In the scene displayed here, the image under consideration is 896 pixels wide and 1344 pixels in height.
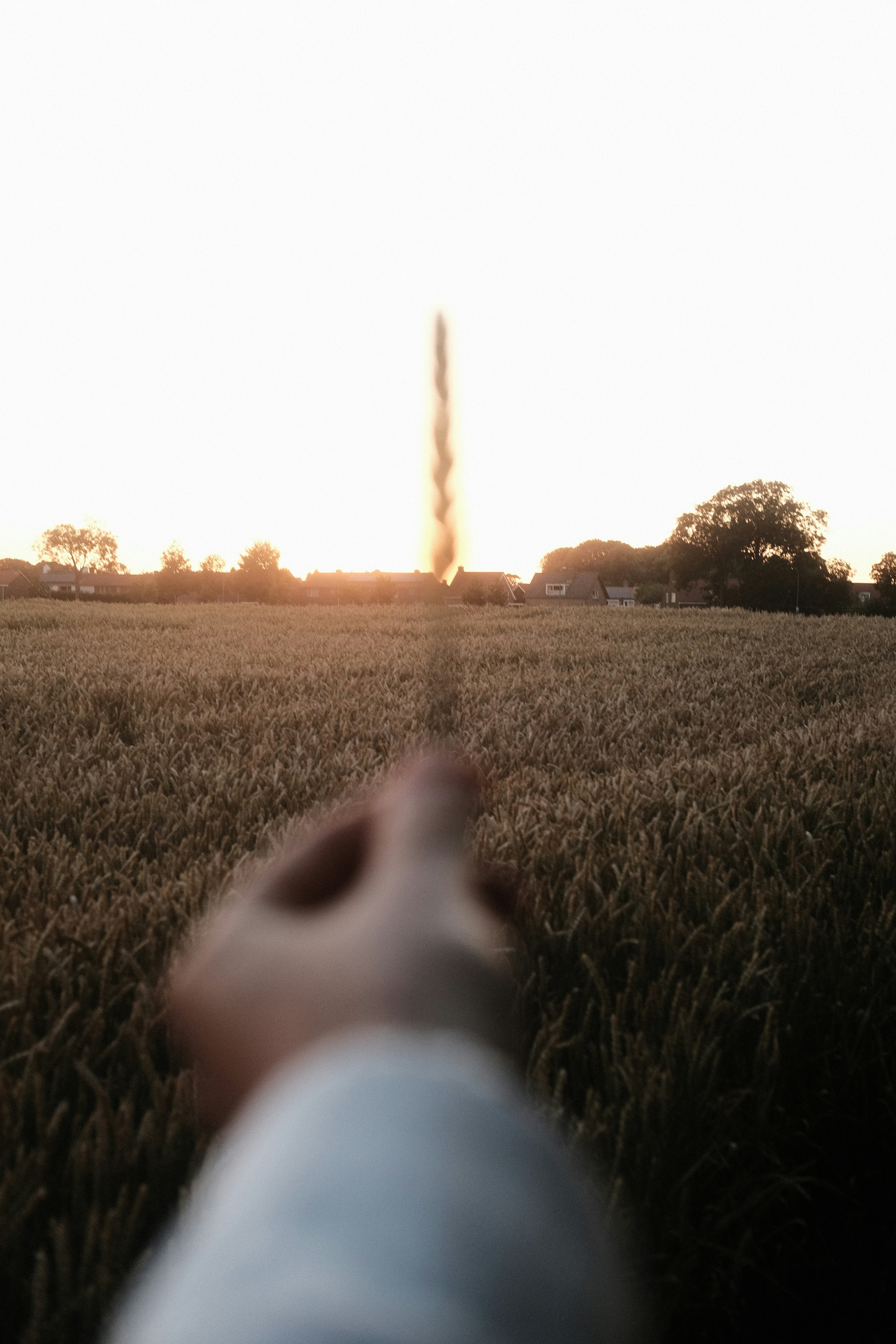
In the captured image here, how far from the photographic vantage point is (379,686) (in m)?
4.54

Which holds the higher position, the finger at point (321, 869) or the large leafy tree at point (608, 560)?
the large leafy tree at point (608, 560)

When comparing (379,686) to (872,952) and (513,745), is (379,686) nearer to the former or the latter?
(513,745)

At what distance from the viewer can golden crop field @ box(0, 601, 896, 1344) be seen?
2.80 ft

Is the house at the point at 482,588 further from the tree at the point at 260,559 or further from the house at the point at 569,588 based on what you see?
the house at the point at 569,588

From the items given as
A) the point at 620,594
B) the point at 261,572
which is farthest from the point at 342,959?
the point at 620,594

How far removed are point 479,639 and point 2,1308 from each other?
292 inches

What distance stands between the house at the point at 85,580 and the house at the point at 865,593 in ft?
43.5

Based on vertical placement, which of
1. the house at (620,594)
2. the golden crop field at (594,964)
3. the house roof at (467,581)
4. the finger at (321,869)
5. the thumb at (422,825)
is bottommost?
the golden crop field at (594,964)

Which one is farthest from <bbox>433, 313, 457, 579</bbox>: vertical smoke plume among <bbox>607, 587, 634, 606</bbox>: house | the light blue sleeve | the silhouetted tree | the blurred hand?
<bbox>607, 587, 634, 606</bbox>: house

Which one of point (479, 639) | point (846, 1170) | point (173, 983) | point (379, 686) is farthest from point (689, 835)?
point (479, 639)

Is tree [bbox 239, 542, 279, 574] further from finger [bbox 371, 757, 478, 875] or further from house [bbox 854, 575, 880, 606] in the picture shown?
finger [bbox 371, 757, 478, 875]

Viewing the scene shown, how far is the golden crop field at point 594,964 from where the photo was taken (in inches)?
33.6

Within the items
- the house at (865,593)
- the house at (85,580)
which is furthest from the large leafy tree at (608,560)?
the house at (85,580)

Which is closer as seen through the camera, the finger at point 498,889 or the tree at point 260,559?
the finger at point 498,889
